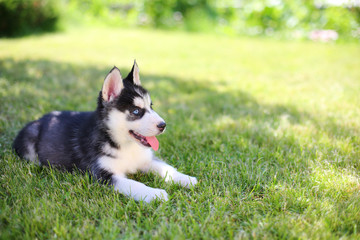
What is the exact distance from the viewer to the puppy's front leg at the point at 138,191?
7.05ft

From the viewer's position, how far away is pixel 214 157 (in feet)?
9.47

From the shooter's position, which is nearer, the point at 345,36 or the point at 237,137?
the point at 237,137

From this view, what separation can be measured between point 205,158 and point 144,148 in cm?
70

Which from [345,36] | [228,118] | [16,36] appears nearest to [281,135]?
[228,118]

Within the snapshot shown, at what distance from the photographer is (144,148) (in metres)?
2.50

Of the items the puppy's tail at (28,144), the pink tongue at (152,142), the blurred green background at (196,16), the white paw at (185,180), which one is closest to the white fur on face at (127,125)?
the pink tongue at (152,142)

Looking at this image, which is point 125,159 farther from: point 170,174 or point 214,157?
point 214,157

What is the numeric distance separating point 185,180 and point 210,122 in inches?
62.1

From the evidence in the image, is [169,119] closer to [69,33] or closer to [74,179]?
[74,179]

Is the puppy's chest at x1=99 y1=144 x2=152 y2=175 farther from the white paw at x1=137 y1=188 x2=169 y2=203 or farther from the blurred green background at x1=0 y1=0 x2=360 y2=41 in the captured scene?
the blurred green background at x1=0 y1=0 x2=360 y2=41

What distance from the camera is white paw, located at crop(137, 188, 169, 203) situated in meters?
Answer: 2.14

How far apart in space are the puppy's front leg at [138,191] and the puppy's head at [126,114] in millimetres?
366

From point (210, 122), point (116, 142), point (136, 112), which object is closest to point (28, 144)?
point (116, 142)

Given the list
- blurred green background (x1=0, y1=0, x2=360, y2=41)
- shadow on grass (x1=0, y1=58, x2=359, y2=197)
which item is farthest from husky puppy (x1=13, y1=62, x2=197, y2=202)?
blurred green background (x1=0, y1=0, x2=360, y2=41)
